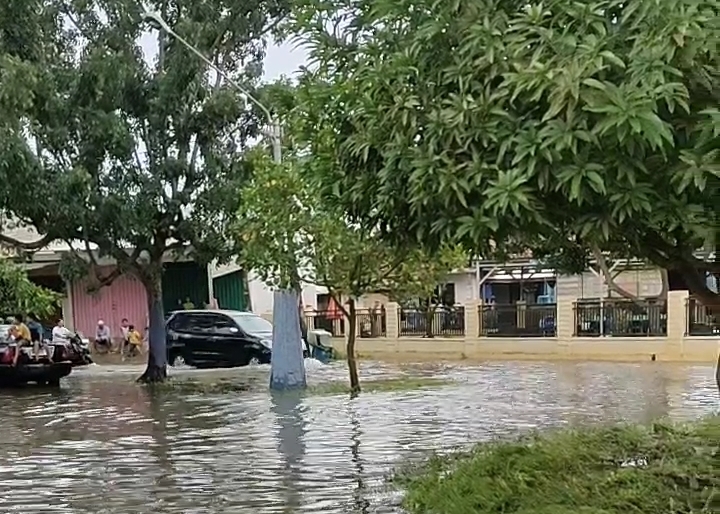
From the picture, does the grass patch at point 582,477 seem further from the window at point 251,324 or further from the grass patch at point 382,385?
the window at point 251,324

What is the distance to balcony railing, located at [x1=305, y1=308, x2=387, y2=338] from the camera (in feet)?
107

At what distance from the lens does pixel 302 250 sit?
16219 mm

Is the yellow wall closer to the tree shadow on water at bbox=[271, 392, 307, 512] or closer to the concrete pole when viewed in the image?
the concrete pole

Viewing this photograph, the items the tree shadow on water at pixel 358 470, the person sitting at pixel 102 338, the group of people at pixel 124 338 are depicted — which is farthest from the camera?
the person sitting at pixel 102 338

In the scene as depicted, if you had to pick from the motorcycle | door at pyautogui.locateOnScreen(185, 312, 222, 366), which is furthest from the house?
door at pyautogui.locateOnScreen(185, 312, 222, 366)

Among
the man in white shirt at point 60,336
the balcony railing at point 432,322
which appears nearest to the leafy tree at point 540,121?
the man in white shirt at point 60,336

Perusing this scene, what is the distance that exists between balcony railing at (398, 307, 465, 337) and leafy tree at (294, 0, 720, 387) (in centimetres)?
2386

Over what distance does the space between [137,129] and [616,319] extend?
13.3 metres

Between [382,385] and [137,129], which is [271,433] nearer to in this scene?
[382,385]

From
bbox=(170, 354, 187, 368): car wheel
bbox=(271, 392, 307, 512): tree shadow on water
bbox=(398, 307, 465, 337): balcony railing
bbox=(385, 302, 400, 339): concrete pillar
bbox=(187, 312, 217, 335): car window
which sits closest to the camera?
bbox=(271, 392, 307, 512): tree shadow on water

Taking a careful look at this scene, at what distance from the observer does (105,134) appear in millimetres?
19891

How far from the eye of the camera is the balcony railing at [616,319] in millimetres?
26156

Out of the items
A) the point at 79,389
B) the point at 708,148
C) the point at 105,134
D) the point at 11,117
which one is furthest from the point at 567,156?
the point at 79,389

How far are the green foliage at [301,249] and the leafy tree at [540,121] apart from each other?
28.8 feet
